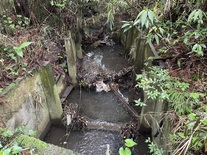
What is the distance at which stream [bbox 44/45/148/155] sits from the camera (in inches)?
180

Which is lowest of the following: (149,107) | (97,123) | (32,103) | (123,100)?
(97,123)

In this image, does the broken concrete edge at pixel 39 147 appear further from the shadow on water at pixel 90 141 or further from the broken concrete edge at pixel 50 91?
the shadow on water at pixel 90 141

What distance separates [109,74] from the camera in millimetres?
7332

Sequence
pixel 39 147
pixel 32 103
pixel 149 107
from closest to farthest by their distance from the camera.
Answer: pixel 39 147, pixel 32 103, pixel 149 107

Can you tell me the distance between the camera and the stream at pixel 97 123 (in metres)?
4.56

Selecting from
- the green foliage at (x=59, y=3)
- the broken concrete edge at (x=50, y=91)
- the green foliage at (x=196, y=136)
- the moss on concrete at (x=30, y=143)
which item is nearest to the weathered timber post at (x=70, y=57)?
the green foliage at (x=59, y=3)

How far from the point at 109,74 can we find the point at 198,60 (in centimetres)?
438

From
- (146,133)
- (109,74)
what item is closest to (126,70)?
(109,74)

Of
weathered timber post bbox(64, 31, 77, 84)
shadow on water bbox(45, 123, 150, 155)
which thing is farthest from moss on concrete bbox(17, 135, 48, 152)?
weathered timber post bbox(64, 31, 77, 84)

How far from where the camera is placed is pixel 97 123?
5238 mm

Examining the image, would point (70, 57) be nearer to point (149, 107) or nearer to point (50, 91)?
point (50, 91)

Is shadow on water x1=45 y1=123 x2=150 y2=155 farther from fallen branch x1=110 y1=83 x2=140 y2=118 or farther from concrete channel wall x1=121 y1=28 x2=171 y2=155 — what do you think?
fallen branch x1=110 y1=83 x2=140 y2=118

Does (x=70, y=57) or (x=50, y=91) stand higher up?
(x=70, y=57)

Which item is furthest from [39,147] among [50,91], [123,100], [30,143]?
[123,100]
